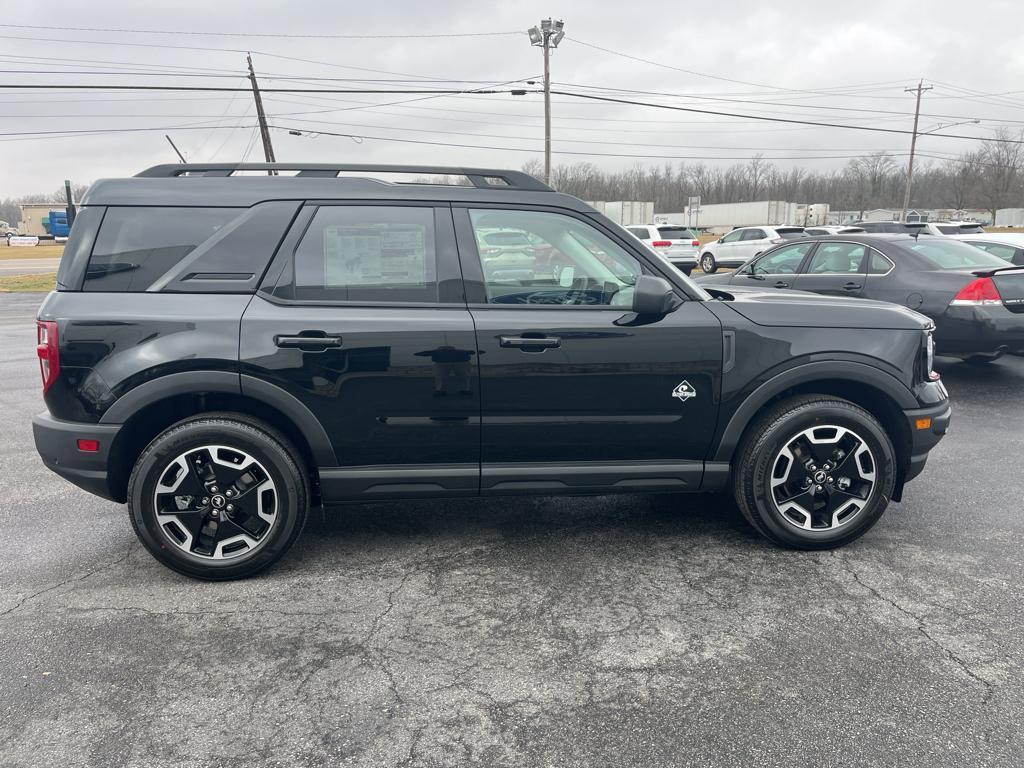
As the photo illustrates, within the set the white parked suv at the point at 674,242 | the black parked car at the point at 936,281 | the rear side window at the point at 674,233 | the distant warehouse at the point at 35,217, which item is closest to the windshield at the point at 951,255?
the black parked car at the point at 936,281

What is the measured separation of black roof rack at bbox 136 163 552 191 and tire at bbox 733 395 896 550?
1.71m

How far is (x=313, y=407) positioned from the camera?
3439mm

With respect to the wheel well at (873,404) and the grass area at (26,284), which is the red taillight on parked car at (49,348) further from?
the grass area at (26,284)

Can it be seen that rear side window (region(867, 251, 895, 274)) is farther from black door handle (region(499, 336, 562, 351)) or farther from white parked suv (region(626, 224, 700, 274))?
white parked suv (region(626, 224, 700, 274))

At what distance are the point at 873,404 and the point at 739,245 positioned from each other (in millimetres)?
22940

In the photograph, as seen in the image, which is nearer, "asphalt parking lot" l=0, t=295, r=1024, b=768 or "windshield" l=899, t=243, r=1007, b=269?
"asphalt parking lot" l=0, t=295, r=1024, b=768

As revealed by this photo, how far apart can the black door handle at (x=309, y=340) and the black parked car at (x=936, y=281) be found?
4.10 meters

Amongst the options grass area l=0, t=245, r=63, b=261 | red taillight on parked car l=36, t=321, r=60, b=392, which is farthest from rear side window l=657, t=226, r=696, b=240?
grass area l=0, t=245, r=63, b=261

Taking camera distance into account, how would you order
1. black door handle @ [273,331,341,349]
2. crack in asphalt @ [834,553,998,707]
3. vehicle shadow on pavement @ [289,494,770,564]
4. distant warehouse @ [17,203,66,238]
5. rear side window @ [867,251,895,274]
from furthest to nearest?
distant warehouse @ [17,203,66,238] < rear side window @ [867,251,895,274] < vehicle shadow on pavement @ [289,494,770,564] < black door handle @ [273,331,341,349] < crack in asphalt @ [834,553,998,707]

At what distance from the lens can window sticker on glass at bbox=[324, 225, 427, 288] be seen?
3521 mm

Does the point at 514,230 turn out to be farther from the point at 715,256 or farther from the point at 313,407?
the point at 715,256

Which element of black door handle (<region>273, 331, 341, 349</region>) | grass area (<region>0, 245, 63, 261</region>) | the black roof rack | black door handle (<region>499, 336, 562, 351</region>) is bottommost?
grass area (<region>0, 245, 63, 261</region>)

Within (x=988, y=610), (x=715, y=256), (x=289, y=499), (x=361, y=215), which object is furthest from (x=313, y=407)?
(x=715, y=256)

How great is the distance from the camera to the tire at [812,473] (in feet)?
12.1
